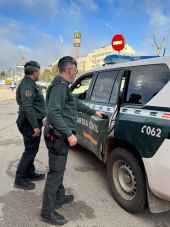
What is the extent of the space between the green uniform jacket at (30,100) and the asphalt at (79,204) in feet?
3.41

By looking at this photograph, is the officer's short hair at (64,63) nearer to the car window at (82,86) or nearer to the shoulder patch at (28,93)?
the shoulder patch at (28,93)

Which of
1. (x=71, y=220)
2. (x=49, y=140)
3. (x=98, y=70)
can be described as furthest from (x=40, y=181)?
(x=98, y=70)

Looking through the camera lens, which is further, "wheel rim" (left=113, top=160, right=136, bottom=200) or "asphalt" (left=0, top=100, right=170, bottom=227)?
"wheel rim" (left=113, top=160, right=136, bottom=200)

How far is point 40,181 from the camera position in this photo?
3.82 metres

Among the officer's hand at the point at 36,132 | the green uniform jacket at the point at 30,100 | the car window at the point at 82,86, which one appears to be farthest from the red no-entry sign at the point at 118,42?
the officer's hand at the point at 36,132

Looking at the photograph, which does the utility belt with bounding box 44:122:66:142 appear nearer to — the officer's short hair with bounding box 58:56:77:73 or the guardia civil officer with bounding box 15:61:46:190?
the officer's short hair with bounding box 58:56:77:73

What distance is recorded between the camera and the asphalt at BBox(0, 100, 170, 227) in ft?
9.07

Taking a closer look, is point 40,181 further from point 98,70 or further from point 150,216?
point 98,70

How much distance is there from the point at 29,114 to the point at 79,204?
53.4 inches

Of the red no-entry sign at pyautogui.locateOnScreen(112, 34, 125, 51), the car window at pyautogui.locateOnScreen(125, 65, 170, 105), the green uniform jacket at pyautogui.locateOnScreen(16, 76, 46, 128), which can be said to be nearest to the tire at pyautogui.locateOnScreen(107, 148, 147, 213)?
the car window at pyautogui.locateOnScreen(125, 65, 170, 105)

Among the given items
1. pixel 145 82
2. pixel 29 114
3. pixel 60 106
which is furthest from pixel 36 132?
pixel 145 82

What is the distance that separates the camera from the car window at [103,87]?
3537mm

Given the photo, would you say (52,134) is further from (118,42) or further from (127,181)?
(118,42)

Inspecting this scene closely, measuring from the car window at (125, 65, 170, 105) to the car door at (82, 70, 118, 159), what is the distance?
40 centimetres
